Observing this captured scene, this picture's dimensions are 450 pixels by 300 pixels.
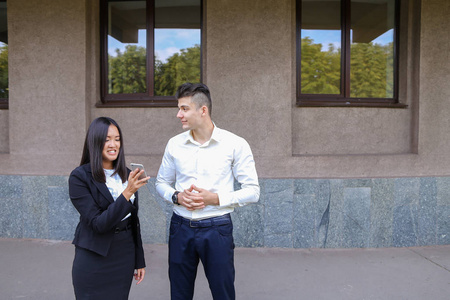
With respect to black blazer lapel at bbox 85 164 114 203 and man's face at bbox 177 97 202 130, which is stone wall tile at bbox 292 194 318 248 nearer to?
man's face at bbox 177 97 202 130

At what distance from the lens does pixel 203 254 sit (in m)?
2.40

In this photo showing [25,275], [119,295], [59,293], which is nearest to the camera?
[119,295]

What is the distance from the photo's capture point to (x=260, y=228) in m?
4.92

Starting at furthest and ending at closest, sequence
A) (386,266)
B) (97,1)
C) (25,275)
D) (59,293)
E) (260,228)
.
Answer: (97,1) → (260,228) → (386,266) → (25,275) → (59,293)

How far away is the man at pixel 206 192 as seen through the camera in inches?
94.0

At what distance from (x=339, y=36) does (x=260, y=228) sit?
3089 millimetres

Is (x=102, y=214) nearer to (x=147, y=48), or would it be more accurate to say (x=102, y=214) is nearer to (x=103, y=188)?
(x=103, y=188)

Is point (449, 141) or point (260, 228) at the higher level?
point (449, 141)

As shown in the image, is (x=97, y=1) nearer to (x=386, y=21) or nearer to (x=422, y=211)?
(x=386, y=21)

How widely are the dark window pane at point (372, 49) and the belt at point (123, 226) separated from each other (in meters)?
4.26

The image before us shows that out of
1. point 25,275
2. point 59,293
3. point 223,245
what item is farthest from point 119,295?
point 25,275

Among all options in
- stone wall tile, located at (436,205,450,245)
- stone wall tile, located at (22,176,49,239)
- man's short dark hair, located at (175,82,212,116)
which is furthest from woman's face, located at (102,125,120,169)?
stone wall tile, located at (436,205,450,245)

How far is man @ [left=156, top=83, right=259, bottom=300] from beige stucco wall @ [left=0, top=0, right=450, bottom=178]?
8.35 ft

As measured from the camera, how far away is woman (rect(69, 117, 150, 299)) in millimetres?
2084
